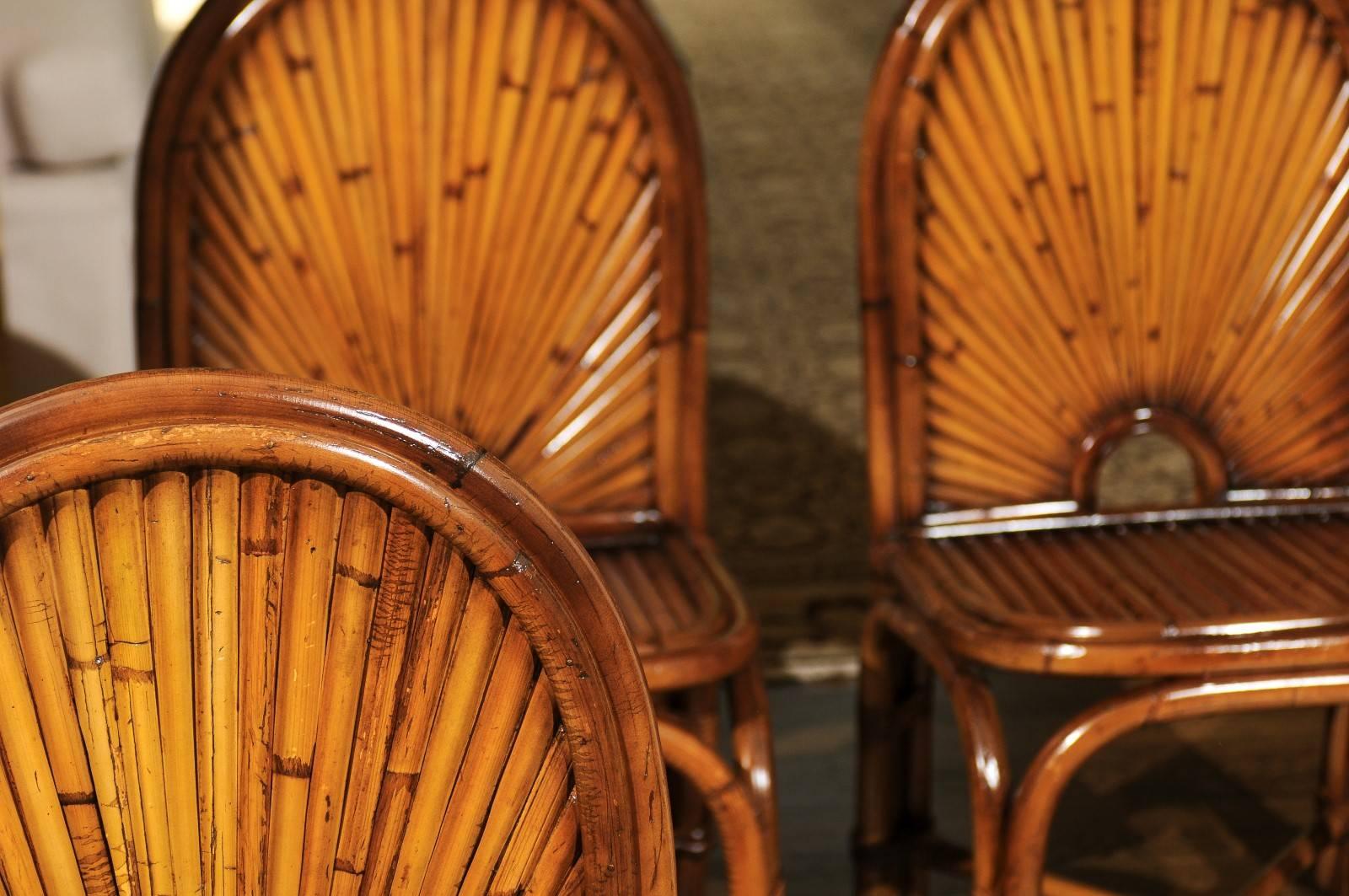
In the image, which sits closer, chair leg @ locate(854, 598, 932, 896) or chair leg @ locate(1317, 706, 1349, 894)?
chair leg @ locate(854, 598, 932, 896)

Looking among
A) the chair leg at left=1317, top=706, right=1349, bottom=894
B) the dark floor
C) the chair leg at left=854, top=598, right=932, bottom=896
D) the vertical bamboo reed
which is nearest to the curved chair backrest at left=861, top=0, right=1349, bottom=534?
the chair leg at left=854, top=598, right=932, bottom=896

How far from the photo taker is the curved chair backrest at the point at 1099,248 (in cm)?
107

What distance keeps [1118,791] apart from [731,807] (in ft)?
2.27

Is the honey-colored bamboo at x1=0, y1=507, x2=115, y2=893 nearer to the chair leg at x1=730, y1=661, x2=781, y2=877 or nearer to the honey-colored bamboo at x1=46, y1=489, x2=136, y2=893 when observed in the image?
the honey-colored bamboo at x1=46, y1=489, x2=136, y2=893

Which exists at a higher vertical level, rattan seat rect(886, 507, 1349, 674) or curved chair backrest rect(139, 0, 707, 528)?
curved chair backrest rect(139, 0, 707, 528)

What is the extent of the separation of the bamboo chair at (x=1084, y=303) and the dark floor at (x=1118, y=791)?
187 mm

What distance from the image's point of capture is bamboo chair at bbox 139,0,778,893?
999 millimetres

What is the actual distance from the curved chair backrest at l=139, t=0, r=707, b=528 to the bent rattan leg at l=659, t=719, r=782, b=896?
256mm

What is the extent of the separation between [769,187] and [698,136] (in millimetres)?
1948

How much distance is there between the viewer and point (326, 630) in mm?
441

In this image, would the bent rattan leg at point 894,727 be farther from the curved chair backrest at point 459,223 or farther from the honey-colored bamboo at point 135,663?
Answer: the honey-colored bamboo at point 135,663

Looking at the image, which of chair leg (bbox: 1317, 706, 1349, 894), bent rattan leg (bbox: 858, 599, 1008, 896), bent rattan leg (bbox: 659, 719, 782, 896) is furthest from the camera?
chair leg (bbox: 1317, 706, 1349, 894)

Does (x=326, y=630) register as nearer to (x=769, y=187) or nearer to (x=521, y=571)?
(x=521, y=571)

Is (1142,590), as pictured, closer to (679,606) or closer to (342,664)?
(679,606)
